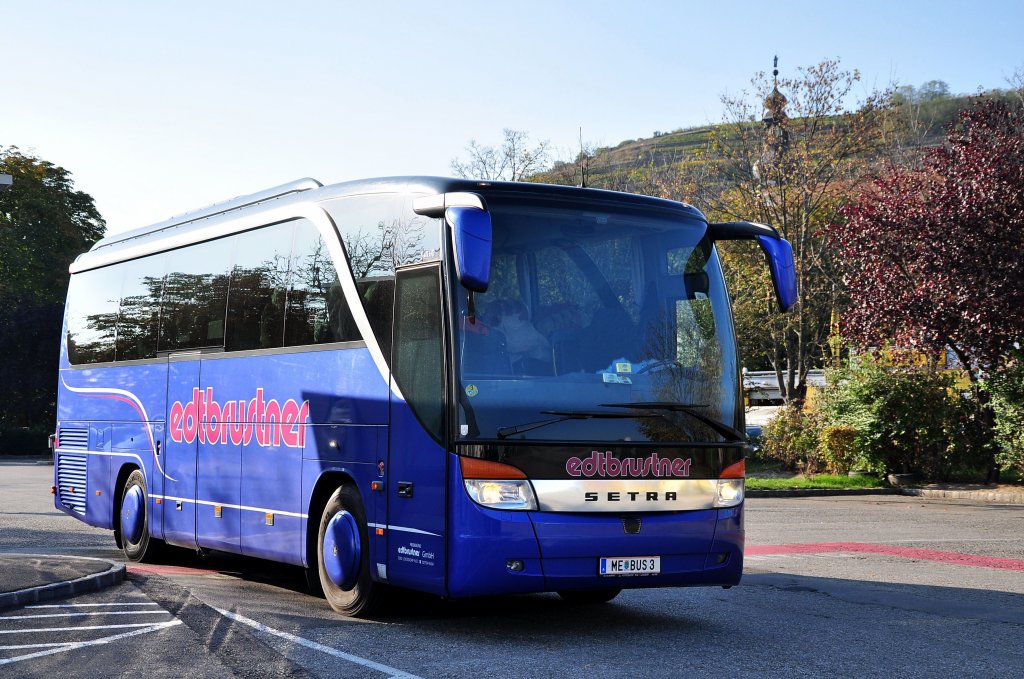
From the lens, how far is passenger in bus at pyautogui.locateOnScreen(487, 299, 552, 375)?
8.75m

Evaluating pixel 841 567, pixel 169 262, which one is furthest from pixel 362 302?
pixel 841 567

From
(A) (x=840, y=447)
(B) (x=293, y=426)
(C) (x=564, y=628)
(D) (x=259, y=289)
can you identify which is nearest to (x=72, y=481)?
(D) (x=259, y=289)

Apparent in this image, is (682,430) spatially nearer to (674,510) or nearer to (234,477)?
(674,510)

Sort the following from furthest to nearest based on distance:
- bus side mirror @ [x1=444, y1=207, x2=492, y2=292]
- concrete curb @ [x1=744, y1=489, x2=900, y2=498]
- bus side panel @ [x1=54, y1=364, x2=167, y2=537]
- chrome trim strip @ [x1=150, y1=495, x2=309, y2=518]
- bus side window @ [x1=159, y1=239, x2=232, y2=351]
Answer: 1. concrete curb @ [x1=744, y1=489, x2=900, y2=498]
2. bus side panel @ [x1=54, y1=364, x2=167, y2=537]
3. bus side window @ [x1=159, y1=239, x2=232, y2=351]
4. chrome trim strip @ [x1=150, y1=495, x2=309, y2=518]
5. bus side mirror @ [x1=444, y1=207, x2=492, y2=292]

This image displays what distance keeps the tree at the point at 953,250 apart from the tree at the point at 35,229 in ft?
145

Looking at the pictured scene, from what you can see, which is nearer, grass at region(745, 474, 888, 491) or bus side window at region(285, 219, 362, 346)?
bus side window at region(285, 219, 362, 346)

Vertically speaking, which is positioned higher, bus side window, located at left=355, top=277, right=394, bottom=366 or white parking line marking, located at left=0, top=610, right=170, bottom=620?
bus side window, located at left=355, top=277, right=394, bottom=366

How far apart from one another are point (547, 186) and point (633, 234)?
754 millimetres

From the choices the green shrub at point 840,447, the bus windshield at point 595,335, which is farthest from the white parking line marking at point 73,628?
the green shrub at point 840,447

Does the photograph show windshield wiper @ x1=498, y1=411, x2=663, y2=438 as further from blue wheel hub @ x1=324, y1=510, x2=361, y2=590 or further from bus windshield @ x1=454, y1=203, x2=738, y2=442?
blue wheel hub @ x1=324, y1=510, x2=361, y2=590

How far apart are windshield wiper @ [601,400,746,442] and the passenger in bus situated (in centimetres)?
54

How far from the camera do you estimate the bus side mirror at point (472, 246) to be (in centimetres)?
797

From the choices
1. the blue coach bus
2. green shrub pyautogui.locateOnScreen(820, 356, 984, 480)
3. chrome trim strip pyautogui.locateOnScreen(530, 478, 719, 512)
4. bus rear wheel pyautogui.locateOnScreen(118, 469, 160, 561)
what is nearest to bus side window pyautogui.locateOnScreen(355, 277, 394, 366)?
the blue coach bus

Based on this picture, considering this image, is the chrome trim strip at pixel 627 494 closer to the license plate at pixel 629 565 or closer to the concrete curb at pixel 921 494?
the license plate at pixel 629 565
